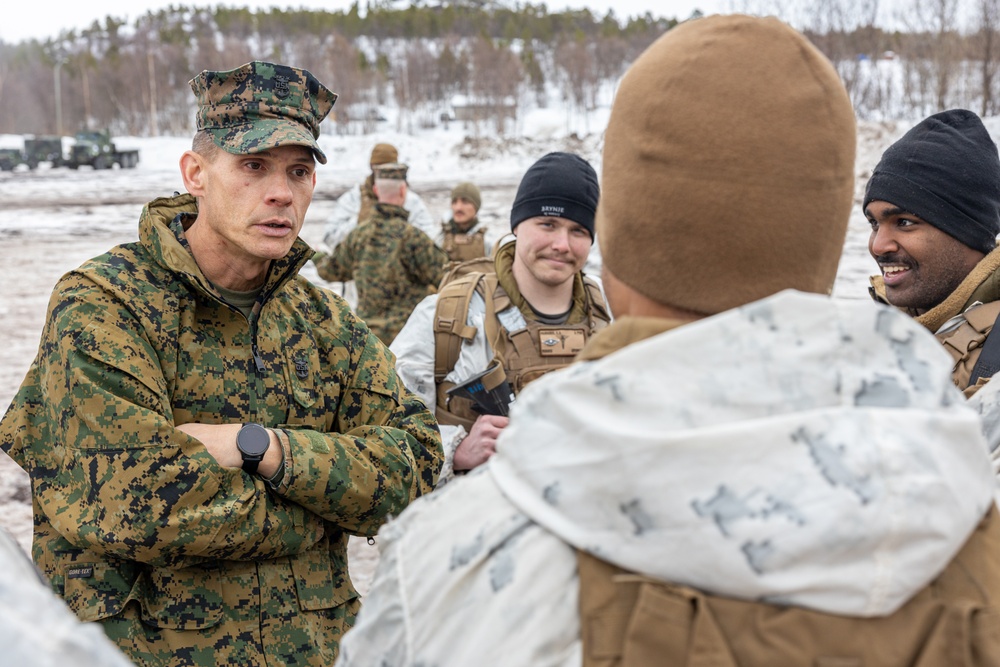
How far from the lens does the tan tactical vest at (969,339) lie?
271 cm

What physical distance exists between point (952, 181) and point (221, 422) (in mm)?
2500

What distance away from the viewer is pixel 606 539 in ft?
3.65

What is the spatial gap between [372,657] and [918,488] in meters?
0.73

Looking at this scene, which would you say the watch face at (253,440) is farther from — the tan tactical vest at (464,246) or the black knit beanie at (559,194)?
the tan tactical vest at (464,246)

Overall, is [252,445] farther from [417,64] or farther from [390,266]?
[417,64]

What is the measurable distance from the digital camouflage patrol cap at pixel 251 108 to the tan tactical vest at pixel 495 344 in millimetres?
1126

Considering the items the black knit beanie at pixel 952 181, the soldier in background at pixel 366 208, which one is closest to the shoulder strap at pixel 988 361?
the black knit beanie at pixel 952 181

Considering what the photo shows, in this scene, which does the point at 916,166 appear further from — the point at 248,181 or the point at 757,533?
the point at 757,533

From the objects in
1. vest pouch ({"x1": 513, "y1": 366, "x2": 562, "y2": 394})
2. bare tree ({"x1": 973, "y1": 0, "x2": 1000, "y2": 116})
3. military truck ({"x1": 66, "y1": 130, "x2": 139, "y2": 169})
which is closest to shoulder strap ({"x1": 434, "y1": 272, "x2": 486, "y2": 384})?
vest pouch ({"x1": 513, "y1": 366, "x2": 562, "y2": 394})

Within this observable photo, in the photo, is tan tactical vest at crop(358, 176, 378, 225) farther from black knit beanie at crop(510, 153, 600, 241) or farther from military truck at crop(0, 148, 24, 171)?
military truck at crop(0, 148, 24, 171)

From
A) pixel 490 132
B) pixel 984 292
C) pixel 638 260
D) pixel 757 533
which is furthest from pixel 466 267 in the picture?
pixel 490 132

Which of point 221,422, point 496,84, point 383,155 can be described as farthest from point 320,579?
point 496,84

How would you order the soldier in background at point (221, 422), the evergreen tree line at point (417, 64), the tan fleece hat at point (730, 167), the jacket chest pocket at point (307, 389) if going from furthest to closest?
the evergreen tree line at point (417, 64) < the jacket chest pocket at point (307, 389) < the soldier in background at point (221, 422) < the tan fleece hat at point (730, 167)

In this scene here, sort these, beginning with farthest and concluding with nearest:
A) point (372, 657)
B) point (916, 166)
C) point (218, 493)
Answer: point (916, 166)
point (218, 493)
point (372, 657)
